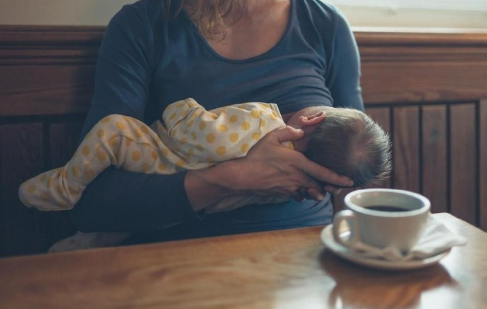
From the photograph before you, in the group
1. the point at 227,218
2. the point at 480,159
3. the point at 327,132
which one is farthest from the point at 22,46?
the point at 480,159

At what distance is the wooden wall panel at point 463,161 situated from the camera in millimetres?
1606

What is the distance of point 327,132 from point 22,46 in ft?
2.22

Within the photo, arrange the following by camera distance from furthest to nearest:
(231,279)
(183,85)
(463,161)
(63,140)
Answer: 1. (463,161)
2. (63,140)
3. (183,85)
4. (231,279)

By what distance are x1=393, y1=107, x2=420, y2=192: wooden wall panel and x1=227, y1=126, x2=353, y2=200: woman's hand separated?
22.5 inches

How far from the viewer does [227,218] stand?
3.55ft

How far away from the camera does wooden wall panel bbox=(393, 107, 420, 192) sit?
154 centimetres

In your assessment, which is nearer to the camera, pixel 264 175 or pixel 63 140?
pixel 264 175

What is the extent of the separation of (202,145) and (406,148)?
2.58ft

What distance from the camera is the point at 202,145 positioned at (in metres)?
0.98

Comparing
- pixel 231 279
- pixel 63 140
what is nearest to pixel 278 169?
pixel 231 279

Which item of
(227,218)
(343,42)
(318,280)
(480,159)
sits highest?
(343,42)

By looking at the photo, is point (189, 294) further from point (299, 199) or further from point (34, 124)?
point (34, 124)

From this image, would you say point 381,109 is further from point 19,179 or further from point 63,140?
point 19,179

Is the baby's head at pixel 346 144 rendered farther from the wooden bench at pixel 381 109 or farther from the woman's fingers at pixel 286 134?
the wooden bench at pixel 381 109
